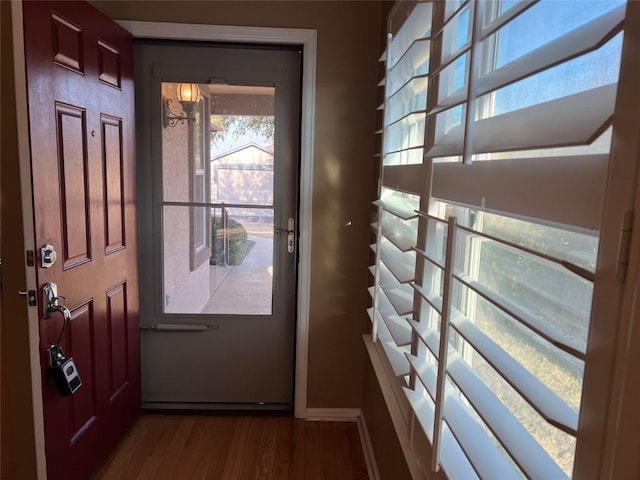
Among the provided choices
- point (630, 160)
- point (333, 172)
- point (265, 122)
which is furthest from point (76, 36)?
point (630, 160)

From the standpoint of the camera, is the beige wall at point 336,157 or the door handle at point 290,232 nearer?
the beige wall at point 336,157

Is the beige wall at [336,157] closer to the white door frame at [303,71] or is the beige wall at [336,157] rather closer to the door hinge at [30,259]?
the white door frame at [303,71]

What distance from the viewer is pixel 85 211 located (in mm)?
1818

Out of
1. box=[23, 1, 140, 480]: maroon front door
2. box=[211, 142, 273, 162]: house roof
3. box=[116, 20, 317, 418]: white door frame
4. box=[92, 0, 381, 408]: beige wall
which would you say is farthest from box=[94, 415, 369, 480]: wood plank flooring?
box=[211, 142, 273, 162]: house roof

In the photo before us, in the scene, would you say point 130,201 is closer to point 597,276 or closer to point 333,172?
point 333,172

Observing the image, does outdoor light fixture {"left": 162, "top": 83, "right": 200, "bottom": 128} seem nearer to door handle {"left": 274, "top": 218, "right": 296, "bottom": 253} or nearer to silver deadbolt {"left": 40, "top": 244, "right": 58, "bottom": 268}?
door handle {"left": 274, "top": 218, "right": 296, "bottom": 253}

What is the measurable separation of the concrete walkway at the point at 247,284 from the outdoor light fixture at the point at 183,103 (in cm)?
70

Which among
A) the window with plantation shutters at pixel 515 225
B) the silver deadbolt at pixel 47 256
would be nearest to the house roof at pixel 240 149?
the silver deadbolt at pixel 47 256

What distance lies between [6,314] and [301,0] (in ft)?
6.03

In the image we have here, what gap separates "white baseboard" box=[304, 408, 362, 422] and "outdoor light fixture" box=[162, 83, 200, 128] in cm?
168

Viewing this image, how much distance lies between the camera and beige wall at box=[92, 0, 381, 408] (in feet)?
7.32

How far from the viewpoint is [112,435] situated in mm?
2133

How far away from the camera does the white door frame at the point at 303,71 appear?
2.21 meters

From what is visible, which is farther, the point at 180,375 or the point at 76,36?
the point at 180,375
